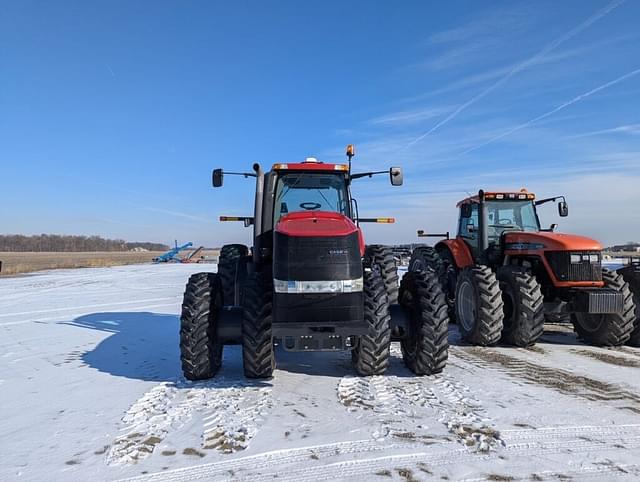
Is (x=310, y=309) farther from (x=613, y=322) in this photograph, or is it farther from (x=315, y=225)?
(x=613, y=322)

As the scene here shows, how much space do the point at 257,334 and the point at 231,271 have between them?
7.40ft


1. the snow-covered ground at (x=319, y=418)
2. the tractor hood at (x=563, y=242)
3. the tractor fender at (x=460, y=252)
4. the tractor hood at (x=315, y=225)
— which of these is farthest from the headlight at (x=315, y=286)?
the tractor fender at (x=460, y=252)

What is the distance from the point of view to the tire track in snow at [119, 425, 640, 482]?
9.33ft

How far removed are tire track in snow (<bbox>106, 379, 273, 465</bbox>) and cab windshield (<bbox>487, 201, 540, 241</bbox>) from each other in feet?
17.9

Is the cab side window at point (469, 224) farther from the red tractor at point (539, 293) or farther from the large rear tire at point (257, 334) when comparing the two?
the large rear tire at point (257, 334)

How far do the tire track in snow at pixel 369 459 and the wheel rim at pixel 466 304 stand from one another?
11.6 feet

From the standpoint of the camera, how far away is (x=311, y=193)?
19.9ft

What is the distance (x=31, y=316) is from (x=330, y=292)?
7752 mm

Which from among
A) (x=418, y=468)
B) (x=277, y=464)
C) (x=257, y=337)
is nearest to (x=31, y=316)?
(x=257, y=337)

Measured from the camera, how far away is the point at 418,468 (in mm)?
2902

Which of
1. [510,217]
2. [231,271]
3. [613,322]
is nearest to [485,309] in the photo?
[613,322]

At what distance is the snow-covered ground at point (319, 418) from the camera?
2934 mm

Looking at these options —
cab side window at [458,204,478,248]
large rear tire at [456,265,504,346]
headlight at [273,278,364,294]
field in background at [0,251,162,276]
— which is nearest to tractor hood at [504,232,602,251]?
large rear tire at [456,265,504,346]

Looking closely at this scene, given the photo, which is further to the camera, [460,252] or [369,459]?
[460,252]
